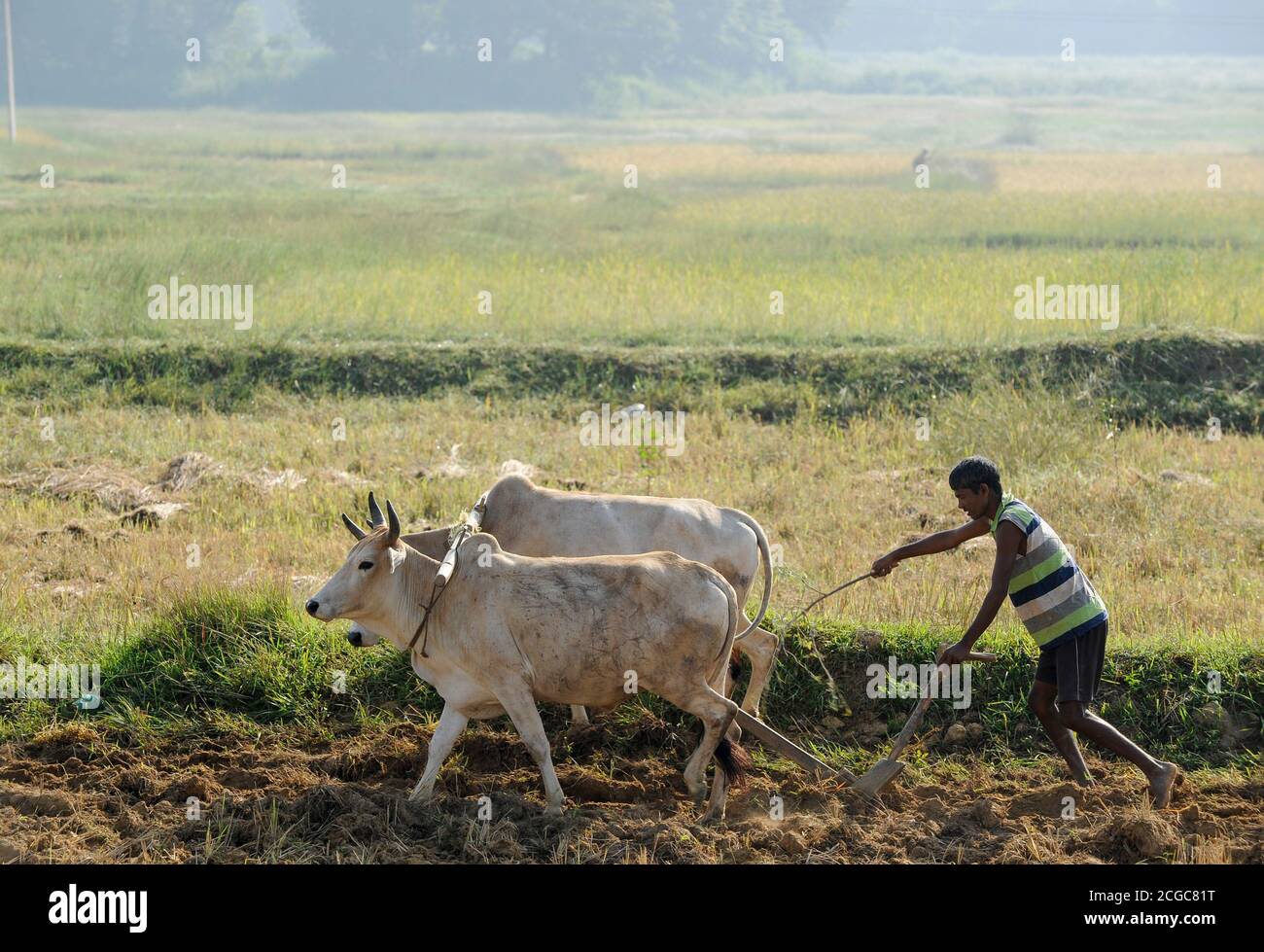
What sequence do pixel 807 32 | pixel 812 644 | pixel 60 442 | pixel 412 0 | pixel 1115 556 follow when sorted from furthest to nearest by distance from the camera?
pixel 807 32
pixel 412 0
pixel 60 442
pixel 1115 556
pixel 812 644

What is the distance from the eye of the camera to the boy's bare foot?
224 inches

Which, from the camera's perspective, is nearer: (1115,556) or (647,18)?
(1115,556)

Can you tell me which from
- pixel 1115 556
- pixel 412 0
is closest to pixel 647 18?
pixel 412 0

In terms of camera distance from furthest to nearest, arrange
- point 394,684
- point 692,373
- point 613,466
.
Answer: point 692,373 < point 613,466 < point 394,684

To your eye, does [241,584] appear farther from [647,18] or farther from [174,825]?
[647,18]

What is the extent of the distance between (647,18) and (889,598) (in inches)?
2790

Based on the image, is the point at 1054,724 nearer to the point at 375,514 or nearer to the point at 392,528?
the point at 392,528

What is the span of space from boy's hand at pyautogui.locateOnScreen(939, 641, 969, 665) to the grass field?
0.69 m

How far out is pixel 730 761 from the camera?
583cm

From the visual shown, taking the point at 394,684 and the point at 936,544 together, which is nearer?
the point at 936,544

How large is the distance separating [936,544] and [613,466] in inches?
202

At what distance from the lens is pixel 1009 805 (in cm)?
600

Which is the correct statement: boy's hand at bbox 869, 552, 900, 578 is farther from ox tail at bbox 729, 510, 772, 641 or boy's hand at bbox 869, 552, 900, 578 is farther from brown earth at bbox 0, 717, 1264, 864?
brown earth at bbox 0, 717, 1264, 864

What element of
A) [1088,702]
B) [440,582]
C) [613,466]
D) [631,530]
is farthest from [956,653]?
[613,466]
